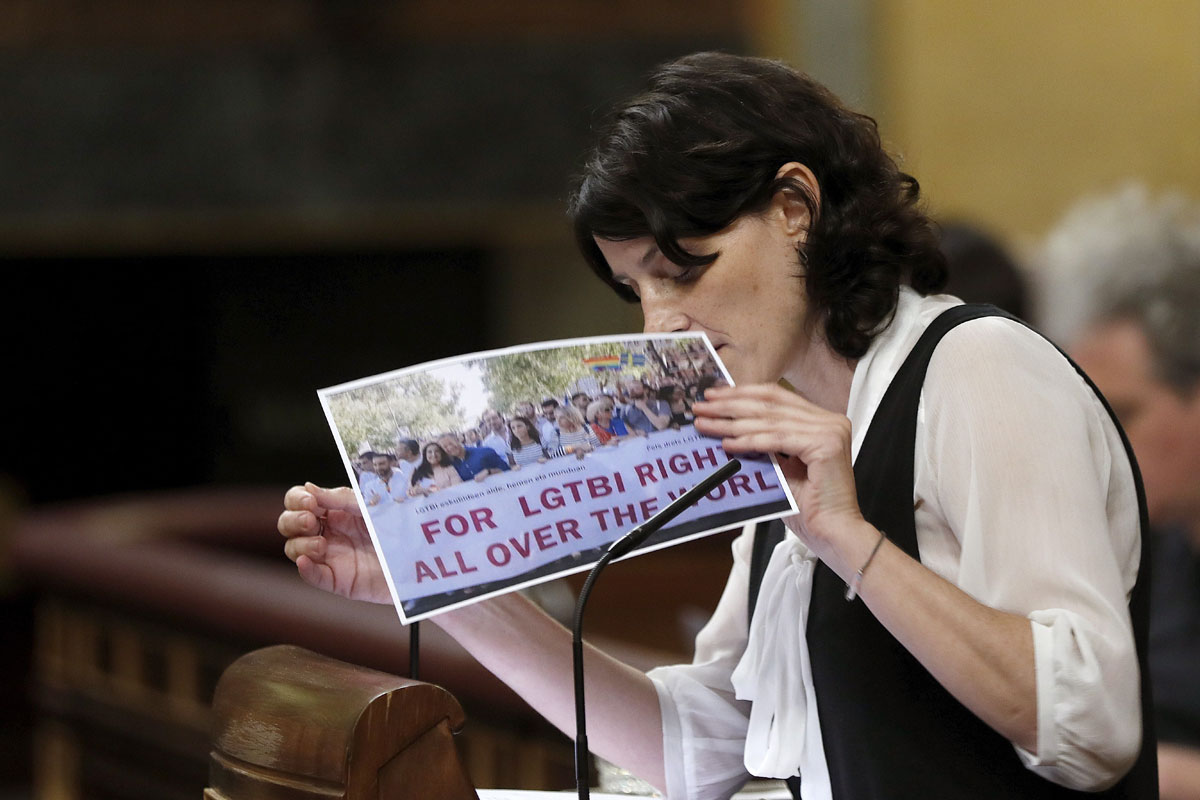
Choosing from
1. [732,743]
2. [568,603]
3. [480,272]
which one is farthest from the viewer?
[480,272]

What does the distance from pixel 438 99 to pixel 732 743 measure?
17.2ft

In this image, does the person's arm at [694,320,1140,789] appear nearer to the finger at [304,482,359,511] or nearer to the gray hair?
the finger at [304,482,359,511]

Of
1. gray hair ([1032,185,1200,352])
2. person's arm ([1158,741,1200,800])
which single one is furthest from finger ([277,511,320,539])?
gray hair ([1032,185,1200,352])

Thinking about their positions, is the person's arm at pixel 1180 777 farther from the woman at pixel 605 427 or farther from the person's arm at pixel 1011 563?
the woman at pixel 605 427

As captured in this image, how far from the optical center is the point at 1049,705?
1.18 metres

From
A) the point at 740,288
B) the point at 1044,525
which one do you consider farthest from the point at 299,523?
the point at 1044,525

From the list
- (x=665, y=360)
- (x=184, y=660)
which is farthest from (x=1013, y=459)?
(x=184, y=660)

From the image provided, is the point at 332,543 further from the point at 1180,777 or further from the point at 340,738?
the point at 1180,777

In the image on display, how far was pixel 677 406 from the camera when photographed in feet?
4.11

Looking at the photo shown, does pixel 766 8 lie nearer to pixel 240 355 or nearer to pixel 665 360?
pixel 240 355

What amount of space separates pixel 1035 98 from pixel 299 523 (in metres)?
5.52

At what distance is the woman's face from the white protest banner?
17cm

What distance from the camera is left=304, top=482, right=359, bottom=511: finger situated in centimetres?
148

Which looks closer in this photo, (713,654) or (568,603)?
(713,654)
